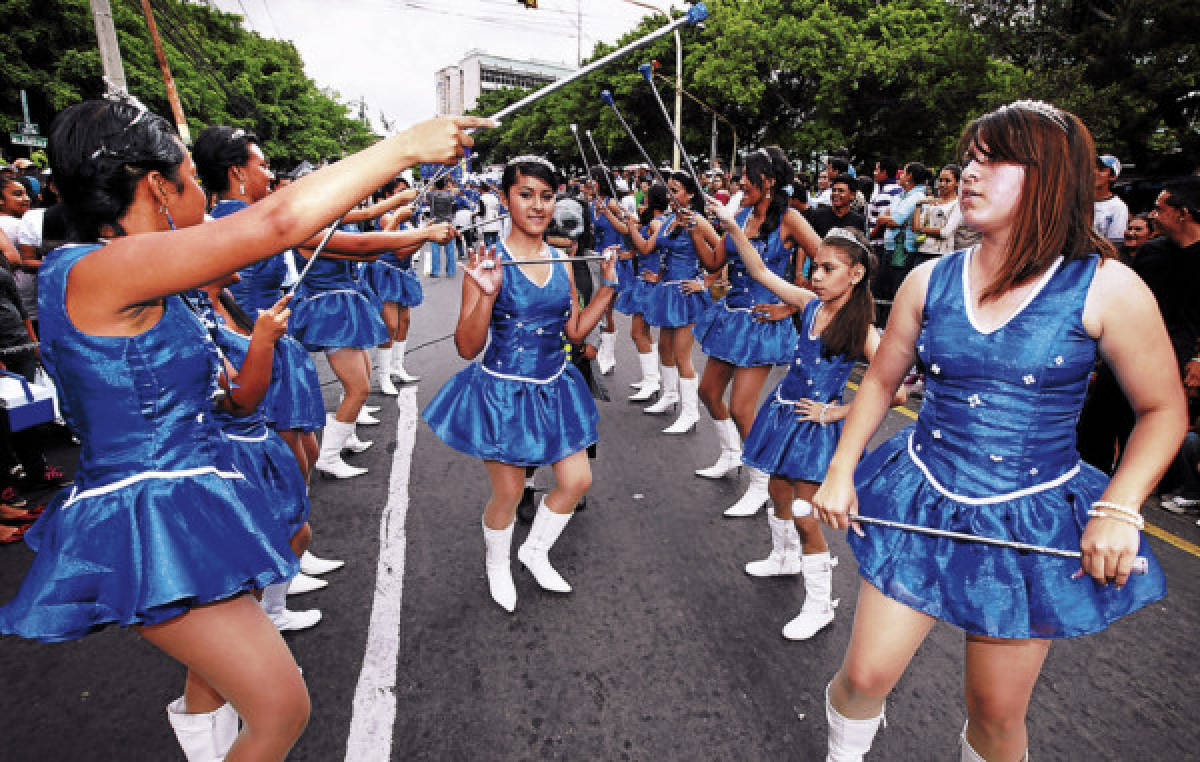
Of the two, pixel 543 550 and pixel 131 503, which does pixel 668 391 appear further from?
pixel 131 503

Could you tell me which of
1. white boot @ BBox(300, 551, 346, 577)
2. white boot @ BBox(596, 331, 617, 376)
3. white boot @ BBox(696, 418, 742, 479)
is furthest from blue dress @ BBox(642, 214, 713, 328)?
white boot @ BBox(300, 551, 346, 577)

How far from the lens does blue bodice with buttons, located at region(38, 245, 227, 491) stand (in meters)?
1.64

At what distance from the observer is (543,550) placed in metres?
3.75

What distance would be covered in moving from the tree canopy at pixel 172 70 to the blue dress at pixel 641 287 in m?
12.8

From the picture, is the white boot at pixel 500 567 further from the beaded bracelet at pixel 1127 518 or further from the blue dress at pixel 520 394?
the beaded bracelet at pixel 1127 518

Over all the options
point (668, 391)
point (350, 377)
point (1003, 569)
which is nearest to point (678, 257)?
point (668, 391)

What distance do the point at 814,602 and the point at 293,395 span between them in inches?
125

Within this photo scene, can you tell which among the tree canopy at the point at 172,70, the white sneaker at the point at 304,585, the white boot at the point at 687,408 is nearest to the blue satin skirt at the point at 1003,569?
the white sneaker at the point at 304,585

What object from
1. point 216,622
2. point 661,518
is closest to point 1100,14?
point 661,518

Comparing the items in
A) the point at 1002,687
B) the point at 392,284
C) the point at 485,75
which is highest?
the point at 485,75

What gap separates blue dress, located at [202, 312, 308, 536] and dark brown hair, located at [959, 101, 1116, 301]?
114 inches

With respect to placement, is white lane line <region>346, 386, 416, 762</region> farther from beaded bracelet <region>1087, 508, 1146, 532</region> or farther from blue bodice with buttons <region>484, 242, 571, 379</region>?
beaded bracelet <region>1087, 508, 1146, 532</region>

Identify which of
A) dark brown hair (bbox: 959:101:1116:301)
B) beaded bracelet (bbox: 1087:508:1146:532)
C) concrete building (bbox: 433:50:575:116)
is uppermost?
concrete building (bbox: 433:50:575:116)

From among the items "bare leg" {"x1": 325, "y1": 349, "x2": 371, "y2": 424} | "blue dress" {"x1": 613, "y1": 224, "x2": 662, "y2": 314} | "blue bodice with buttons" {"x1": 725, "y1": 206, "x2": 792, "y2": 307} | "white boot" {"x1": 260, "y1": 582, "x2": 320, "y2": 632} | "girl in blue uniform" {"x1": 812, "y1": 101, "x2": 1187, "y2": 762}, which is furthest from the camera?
"blue dress" {"x1": 613, "y1": 224, "x2": 662, "y2": 314}
